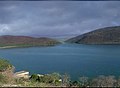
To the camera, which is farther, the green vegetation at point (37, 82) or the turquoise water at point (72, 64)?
the turquoise water at point (72, 64)

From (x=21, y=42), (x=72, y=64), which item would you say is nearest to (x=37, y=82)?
(x=72, y=64)

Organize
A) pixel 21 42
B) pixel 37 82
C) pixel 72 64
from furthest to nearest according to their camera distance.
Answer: pixel 21 42
pixel 72 64
pixel 37 82

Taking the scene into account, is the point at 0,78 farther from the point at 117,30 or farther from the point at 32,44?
the point at 117,30

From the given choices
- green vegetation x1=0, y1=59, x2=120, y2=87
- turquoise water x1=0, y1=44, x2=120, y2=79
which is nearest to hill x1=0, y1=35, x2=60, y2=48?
turquoise water x1=0, y1=44, x2=120, y2=79

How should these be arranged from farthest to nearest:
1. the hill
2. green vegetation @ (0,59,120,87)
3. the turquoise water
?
the hill
the turquoise water
green vegetation @ (0,59,120,87)

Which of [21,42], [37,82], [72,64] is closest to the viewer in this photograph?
[37,82]

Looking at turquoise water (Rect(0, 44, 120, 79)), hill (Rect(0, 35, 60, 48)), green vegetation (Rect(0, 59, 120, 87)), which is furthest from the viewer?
hill (Rect(0, 35, 60, 48))

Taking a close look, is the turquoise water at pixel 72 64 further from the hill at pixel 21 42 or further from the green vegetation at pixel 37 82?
the hill at pixel 21 42

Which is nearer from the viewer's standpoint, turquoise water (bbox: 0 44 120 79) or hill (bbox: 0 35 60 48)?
turquoise water (bbox: 0 44 120 79)

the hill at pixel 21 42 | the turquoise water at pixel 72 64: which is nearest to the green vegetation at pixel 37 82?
the turquoise water at pixel 72 64

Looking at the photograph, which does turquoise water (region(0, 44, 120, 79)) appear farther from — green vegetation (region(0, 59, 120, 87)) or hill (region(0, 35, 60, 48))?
hill (region(0, 35, 60, 48))

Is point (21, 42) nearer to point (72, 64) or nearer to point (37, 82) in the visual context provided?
point (72, 64)
